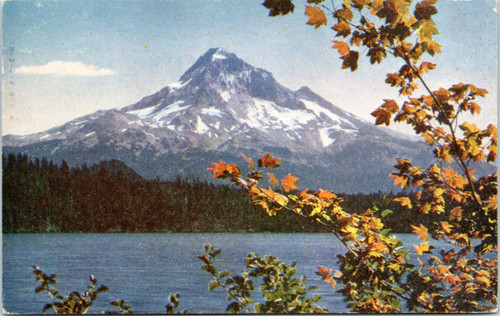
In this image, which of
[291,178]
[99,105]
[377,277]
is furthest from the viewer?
[99,105]

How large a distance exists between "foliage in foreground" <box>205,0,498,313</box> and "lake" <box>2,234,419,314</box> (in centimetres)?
101

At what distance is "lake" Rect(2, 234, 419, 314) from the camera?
3777mm

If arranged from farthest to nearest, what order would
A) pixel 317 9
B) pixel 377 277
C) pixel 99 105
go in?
1. pixel 99 105
2. pixel 377 277
3. pixel 317 9

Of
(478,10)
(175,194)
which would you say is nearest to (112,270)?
(175,194)

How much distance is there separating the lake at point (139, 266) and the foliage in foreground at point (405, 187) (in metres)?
1.01

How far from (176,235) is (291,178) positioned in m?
37.8

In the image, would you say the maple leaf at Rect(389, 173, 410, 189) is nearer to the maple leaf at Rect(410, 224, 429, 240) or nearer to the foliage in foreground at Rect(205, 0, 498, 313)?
the foliage in foreground at Rect(205, 0, 498, 313)

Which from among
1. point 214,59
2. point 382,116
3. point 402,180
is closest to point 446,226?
point 402,180

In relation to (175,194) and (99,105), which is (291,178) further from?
(175,194)

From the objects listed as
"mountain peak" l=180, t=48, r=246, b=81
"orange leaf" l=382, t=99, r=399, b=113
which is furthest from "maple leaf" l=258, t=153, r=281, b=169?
"mountain peak" l=180, t=48, r=246, b=81

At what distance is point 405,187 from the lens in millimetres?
2414

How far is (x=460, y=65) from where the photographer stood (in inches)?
160

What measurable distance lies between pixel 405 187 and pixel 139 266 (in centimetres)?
3109

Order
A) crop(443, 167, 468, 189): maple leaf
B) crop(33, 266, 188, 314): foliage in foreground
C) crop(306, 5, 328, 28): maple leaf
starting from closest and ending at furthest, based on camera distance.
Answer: crop(306, 5, 328, 28): maple leaf < crop(33, 266, 188, 314): foliage in foreground < crop(443, 167, 468, 189): maple leaf
